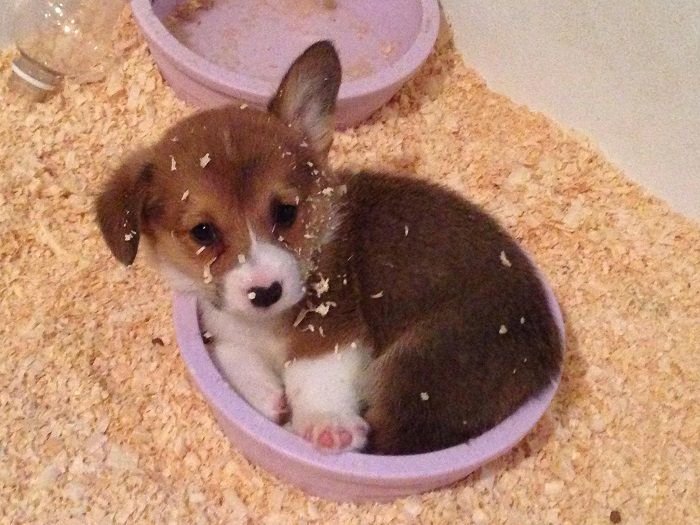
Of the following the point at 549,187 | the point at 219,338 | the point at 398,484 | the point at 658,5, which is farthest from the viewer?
the point at 549,187

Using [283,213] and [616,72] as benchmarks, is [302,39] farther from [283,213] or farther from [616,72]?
[283,213]

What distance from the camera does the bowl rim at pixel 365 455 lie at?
170 cm

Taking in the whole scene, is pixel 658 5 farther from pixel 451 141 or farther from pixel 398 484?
pixel 398 484

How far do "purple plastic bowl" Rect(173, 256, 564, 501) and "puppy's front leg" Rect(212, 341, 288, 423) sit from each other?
8cm

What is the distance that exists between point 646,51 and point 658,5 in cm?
14

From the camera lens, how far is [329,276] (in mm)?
1793

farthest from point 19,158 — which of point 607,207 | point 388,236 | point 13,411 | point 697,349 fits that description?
point 697,349

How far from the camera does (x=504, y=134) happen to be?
2.69m

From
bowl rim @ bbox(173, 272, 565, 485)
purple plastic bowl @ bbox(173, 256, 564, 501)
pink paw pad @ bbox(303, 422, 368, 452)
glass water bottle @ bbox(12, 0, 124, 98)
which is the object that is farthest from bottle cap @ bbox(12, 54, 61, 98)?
pink paw pad @ bbox(303, 422, 368, 452)

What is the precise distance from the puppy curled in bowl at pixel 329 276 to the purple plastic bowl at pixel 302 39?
0.67 m

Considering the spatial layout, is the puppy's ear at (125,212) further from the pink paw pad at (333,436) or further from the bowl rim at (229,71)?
the bowl rim at (229,71)

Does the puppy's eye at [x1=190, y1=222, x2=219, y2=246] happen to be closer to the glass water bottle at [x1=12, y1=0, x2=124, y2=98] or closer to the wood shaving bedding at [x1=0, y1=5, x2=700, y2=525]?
the wood shaving bedding at [x1=0, y1=5, x2=700, y2=525]

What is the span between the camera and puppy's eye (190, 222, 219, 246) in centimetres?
161

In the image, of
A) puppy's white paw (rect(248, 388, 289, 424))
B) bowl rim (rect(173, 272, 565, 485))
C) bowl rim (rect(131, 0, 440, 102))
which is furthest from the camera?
bowl rim (rect(131, 0, 440, 102))
